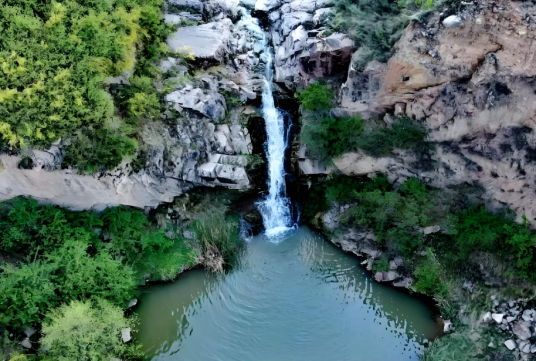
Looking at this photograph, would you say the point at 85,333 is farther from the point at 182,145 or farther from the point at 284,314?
the point at 182,145

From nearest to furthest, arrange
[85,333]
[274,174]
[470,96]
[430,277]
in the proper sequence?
[85,333], [470,96], [430,277], [274,174]

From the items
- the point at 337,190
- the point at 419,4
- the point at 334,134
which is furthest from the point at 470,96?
the point at 337,190

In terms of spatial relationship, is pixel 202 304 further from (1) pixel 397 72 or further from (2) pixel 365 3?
(2) pixel 365 3

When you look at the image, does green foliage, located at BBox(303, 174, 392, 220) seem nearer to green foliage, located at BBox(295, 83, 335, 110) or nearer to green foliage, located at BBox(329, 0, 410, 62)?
green foliage, located at BBox(295, 83, 335, 110)

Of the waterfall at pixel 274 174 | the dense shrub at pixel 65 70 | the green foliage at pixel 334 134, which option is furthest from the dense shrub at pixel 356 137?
the dense shrub at pixel 65 70

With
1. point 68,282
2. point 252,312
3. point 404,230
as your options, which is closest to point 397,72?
point 404,230

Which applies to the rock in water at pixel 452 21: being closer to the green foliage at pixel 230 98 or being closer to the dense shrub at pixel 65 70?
the green foliage at pixel 230 98
